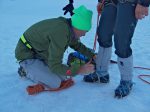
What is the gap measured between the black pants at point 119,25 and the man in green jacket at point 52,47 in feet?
0.59

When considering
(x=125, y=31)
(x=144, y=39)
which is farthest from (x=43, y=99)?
(x=144, y=39)

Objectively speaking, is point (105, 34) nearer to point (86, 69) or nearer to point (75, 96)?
point (86, 69)

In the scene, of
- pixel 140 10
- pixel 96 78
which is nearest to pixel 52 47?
pixel 96 78

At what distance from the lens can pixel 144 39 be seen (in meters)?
5.70

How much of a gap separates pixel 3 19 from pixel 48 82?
459 cm

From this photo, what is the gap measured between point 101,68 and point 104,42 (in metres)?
0.31

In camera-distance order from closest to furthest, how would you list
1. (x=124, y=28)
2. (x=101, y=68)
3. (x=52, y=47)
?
1. (x=124, y=28)
2. (x=52, y=47)
3. (x=101, y=68)

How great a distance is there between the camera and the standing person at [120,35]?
2834 mm

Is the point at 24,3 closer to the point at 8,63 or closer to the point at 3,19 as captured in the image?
the point at 3,19

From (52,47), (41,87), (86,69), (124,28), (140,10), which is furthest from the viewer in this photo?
(41,87)

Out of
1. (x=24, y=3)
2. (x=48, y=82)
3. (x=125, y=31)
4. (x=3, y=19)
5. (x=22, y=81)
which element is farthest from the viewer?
(x=24, y=3)

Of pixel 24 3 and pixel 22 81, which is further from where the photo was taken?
pixel 24 3

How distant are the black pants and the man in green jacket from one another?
179 millimetres

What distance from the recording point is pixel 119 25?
2887 millimetres
